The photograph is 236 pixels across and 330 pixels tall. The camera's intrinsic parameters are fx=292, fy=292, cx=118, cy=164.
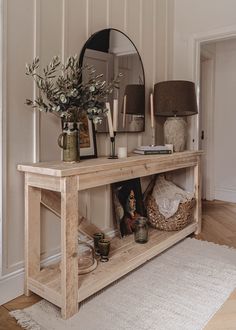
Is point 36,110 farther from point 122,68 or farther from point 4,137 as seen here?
point 122,68

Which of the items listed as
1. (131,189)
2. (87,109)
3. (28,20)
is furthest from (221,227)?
(28,20)

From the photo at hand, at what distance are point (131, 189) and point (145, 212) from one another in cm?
28

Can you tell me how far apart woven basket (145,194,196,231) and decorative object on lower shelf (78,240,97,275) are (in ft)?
2.44

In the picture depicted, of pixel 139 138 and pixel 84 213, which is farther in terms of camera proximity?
pixel 139 138

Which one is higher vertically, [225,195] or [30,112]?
[30,112]

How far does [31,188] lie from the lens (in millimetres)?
1655

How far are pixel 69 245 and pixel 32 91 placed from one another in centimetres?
90

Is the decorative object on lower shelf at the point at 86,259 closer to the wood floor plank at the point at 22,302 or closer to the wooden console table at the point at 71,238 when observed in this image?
the wooden console table at the point at 71,238

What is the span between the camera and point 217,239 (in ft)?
8.60

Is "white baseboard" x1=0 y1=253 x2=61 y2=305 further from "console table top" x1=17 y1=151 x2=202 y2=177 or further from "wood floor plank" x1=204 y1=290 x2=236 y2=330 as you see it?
"wood floor plank" x1=204 y1=290 x2=236 y2=330

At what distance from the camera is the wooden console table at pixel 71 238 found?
145 centimetres

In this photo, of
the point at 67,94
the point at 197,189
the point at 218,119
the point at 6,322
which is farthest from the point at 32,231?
the point at 218,119

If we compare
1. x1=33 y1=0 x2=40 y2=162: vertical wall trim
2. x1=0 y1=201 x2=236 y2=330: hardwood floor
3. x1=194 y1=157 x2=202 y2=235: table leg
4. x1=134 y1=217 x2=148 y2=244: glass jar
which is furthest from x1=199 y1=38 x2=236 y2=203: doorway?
x1=33 y1=0 x2=40 y2=162: vertical wall trim

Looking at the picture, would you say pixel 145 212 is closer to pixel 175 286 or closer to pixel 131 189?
pixel 131 189
